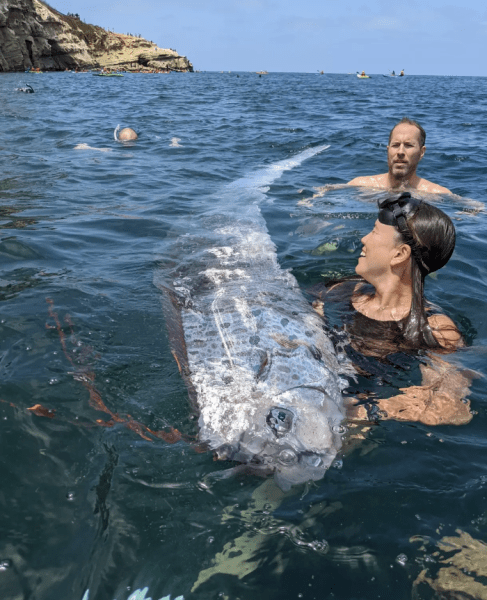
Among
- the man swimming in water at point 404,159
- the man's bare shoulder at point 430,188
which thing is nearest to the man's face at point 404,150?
the man swimming in water at point 404,159

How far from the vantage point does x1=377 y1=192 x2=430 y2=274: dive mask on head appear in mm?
2998

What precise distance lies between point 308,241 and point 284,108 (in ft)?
51.6

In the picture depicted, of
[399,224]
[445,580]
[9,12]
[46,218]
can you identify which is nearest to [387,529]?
[445,580]

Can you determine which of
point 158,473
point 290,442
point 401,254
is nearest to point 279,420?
point 290,442

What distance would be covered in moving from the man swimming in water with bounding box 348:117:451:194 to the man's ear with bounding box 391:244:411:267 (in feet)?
14.0

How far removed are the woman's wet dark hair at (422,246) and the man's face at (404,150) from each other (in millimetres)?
4237

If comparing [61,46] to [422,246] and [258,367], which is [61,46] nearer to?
[422,246]

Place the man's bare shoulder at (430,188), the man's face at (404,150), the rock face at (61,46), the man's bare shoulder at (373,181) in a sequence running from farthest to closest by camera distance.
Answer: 1. the rock face at (61,46)
2. the man's bare shoulder at (373,181)
3. the man's bare shoulder at (430,188)
4. the man's face at (404,150)

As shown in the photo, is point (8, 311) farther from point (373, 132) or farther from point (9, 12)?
point (9, 12)

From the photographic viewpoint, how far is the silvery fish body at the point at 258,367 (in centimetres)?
227

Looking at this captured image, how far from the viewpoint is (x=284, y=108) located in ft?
64.8

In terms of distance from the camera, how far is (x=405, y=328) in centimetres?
319

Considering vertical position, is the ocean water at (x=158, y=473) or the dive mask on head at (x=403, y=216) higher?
the dive mask on head at (x=403, y=216)

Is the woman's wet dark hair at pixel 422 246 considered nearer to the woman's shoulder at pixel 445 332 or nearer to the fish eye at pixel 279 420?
the woman's shoulder at pixel 445 332
